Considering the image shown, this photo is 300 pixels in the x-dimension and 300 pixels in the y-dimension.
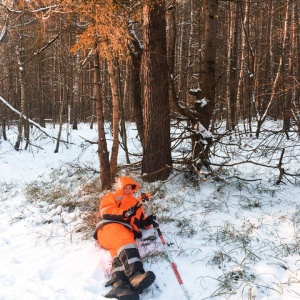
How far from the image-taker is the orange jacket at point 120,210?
14.2ft

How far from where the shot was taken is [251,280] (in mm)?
3328

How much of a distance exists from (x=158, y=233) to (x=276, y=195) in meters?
2.60

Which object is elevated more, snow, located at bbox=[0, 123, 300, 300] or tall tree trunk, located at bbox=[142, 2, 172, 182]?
tall tree trunk, located at bbox=[142, 2, 172, 182]

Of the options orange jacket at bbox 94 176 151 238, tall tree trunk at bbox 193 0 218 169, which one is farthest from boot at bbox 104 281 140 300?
tall tree trunk at bbox 193 0 218 169

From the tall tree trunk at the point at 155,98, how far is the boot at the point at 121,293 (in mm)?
3077

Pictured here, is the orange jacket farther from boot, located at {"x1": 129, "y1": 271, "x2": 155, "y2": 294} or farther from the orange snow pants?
boot, located at {"x1": 129, "y1": 271, "x2": 155, "y2": 294}

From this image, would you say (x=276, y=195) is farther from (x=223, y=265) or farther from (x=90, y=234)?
(x=90, y=234)

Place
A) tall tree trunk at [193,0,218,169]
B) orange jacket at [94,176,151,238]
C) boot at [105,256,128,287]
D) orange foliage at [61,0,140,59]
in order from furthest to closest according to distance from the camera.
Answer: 1. tall tree trunk at [193,0,218,169]
2. orange foliage at [61,0,140,59]
3. orange jacket at [94,176,151,238]
4. boot at [105,256,128,287]

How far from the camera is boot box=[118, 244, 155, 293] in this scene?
130 inches

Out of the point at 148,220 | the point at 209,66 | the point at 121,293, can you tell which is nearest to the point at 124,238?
the point at 148,220

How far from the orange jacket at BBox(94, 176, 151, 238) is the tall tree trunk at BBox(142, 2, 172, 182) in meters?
1.63

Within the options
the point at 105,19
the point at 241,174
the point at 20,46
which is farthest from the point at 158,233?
the point at 20,46

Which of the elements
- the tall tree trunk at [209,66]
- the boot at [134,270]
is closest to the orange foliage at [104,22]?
the tall tree trunk at [209,66]

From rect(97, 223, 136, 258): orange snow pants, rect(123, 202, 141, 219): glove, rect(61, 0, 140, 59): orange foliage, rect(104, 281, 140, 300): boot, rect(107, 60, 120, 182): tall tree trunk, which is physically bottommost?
rect(104, 281, 140, 300): boot
